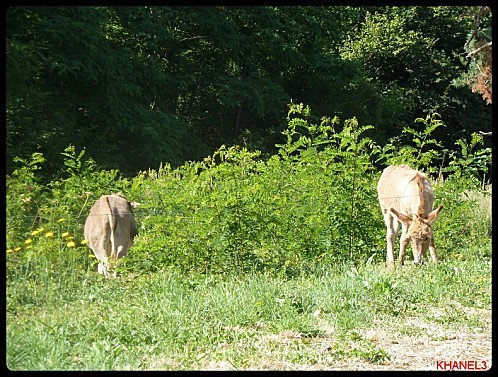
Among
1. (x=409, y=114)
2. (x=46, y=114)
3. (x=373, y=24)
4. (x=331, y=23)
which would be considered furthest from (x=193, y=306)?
(x=373, y=24)

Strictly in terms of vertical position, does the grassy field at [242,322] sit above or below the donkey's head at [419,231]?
below

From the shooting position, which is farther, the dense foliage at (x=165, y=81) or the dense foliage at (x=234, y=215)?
the dense foliage at (x=165, y=81)

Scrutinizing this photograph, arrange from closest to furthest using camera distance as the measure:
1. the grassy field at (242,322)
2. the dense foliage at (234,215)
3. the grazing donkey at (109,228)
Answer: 1. the grassy field at (242,322)
2. the dense foliage at (234,215)
3. the grazing donkey at (109,228)

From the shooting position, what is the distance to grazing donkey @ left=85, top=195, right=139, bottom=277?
8.70 m

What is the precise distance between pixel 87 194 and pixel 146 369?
4.45m

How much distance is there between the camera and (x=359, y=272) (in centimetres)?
861

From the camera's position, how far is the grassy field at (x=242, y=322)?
5.70m

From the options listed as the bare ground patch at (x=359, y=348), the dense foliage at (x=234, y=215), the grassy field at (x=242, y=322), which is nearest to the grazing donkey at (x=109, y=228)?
the dense foliage at (x=234, y=215)

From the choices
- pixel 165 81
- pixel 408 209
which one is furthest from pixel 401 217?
pixel 165 81

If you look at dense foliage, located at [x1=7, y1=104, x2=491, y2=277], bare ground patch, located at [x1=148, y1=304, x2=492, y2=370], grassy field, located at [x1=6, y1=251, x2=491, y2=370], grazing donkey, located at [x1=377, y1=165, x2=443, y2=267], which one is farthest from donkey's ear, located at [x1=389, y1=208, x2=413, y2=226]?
bare ground patch, located at [x1=148, y1=304, x2=492, y2=370]

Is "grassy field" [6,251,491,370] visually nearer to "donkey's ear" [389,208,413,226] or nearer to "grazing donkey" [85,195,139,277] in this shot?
"grazing donkey" [85,195,139,277]

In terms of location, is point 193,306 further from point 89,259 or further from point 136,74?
point 136,74

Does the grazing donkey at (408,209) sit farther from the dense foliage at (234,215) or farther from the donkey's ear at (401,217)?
the dense foliage at (234,215)

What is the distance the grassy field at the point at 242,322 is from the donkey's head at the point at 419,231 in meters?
1.06
